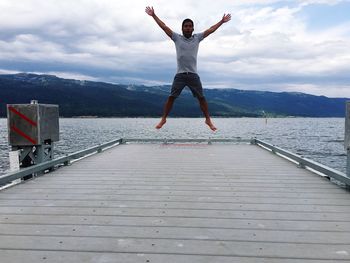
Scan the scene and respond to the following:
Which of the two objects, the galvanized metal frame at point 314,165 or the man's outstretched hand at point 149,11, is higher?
the man's outstretched hand at point 149,11

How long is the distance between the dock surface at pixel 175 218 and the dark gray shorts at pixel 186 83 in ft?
7.44

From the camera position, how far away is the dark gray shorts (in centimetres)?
912

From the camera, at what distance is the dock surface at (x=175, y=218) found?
3531 millimetres

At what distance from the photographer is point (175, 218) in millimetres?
4648

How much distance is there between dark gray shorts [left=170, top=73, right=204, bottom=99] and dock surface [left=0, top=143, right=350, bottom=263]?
7.44 feet

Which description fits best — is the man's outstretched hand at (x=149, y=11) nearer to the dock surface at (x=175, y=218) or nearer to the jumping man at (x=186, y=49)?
the jumping man at (x=186, y=49)

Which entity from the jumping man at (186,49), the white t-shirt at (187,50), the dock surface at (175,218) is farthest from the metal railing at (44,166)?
the white t-shirt at (187,50)

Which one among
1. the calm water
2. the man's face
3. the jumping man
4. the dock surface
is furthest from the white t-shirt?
the calm water

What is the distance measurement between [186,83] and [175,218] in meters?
5.05

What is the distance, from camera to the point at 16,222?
4465 mm

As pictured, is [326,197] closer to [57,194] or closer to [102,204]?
[102,204]

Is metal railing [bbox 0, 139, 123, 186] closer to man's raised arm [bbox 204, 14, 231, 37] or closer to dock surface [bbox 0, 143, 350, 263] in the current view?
dock surface [bbox 0, 143, 350, 263]

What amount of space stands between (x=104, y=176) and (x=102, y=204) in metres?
2.51

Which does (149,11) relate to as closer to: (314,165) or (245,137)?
(314,165)
